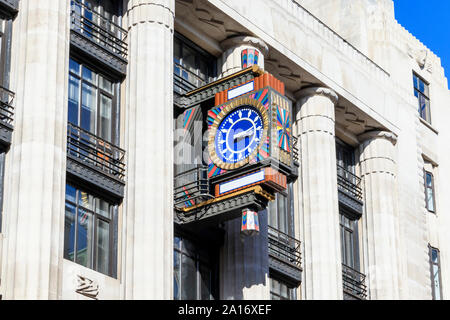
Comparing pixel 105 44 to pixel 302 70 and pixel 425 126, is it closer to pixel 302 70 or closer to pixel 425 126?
pixel 302 70

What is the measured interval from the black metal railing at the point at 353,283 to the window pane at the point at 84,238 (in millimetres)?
14390

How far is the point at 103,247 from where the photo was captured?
116ft

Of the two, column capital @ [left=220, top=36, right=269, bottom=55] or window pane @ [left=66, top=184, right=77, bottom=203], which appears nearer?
window pane @ [left=66, top=184, right=77, bottom=203]

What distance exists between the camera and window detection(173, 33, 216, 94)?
4128cm

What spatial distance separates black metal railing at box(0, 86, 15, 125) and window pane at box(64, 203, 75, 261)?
3050mm

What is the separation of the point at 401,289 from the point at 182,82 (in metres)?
13.7

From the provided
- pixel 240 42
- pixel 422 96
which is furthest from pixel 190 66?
pixel 422 96

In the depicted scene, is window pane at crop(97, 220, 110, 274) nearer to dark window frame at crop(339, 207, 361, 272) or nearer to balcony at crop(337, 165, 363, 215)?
dark window frame at crop(339, 207, 361, 272)

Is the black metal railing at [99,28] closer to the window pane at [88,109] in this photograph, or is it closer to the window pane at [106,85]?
the window pane at [106,85]

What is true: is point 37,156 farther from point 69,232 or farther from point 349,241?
point 349,241

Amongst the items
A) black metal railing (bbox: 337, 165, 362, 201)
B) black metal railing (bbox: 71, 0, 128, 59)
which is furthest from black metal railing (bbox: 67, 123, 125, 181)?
black metal railing (bbox: 337, 165, 362, 201)

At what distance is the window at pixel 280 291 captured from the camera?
42.6 metres
